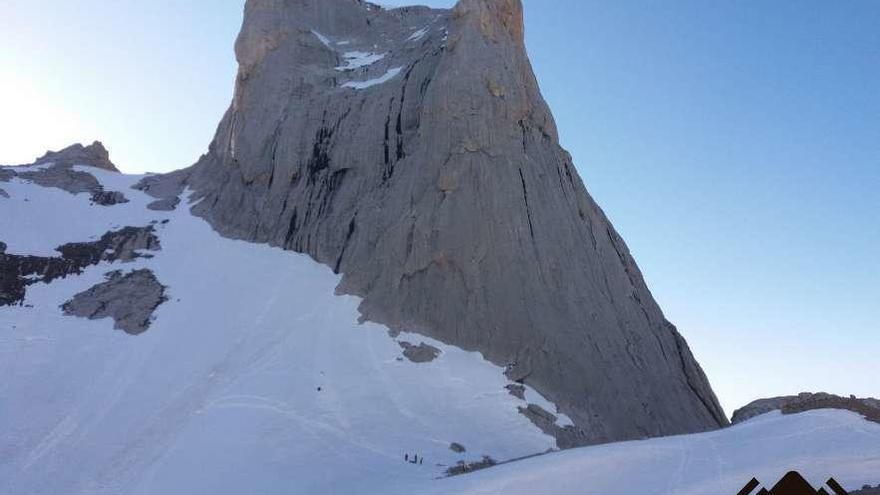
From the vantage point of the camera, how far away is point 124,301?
38000 mm

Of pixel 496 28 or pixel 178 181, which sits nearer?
pixel 496 28

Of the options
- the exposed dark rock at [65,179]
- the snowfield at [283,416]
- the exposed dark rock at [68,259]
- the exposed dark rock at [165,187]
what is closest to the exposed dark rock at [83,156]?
the exposed dark rock at [65,179]

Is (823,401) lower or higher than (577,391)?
higher

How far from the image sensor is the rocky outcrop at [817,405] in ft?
66.1

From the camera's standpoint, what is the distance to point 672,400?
33875 millimetres

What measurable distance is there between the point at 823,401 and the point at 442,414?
1297 centimetres

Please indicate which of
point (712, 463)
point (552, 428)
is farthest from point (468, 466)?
point (712, 463)

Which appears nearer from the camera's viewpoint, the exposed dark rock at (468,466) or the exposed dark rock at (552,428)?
the exposed dark rock at (468,466)

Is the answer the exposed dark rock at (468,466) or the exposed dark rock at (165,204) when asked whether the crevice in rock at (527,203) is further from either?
the exposed dark rock at (165,204)

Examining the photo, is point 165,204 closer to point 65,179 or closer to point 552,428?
point 65,179

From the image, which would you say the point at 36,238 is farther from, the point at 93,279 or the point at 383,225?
the point at 383,225

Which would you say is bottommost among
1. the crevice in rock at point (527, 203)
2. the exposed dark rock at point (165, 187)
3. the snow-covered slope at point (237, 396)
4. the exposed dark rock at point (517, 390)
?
the snow-covered slope at point (237, 396)

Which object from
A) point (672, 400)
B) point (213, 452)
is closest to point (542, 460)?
point (213, 452)

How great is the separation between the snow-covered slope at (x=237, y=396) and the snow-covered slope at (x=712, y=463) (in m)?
6.06
